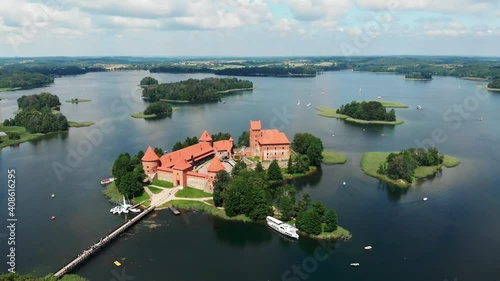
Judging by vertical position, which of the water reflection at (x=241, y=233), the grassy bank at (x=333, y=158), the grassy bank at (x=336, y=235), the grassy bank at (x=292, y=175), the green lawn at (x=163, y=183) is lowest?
the water reflection at (x=241, y=233)

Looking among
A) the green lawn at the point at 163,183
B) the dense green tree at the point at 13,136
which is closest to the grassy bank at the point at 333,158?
the green lawn at the point at 163,183

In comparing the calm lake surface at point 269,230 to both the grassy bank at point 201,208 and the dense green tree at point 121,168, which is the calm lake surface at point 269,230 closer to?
the grassy bank at point 201,208

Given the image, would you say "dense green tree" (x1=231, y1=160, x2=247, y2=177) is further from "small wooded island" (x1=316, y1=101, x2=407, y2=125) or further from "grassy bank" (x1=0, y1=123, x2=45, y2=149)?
"small wooded island" (x1=316, y1=101, x2=407, y2=125)

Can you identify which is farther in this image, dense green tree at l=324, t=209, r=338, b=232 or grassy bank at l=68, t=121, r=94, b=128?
grassy bank at l=68, t=121, r=94, b=128

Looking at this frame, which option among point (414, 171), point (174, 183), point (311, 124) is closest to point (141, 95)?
point (311, 124)

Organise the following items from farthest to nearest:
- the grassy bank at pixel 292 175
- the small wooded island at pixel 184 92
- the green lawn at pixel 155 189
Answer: the small wooded island at pixel 184 92, the grassy bank at pixel 292 175, the green lawn at pixel 155 189

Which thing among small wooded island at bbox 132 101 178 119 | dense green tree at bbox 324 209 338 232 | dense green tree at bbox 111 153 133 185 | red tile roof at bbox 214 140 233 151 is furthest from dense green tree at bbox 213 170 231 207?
small wooded island at bbox 132 101 178 119

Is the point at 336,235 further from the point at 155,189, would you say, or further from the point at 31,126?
the point at 31,126

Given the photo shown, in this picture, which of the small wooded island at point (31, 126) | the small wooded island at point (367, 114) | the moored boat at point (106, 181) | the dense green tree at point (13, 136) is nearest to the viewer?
the moored boat at point (106, 181)
